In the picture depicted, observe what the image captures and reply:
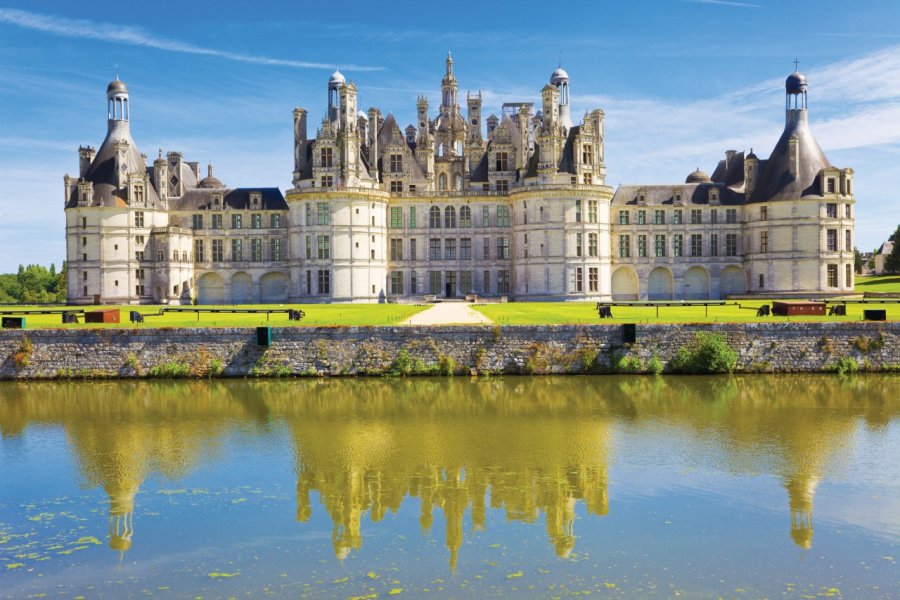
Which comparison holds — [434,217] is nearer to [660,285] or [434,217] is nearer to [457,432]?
[660,285]

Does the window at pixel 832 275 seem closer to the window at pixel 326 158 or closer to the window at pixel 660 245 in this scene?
the window at pixel 660 245

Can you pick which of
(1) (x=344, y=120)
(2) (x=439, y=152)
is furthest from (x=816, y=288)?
(1) (x=344, y=120)

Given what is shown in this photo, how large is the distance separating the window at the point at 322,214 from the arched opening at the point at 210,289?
1078 cm

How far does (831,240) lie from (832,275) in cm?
255

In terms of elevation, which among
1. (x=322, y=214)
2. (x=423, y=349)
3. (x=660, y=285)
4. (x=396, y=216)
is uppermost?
(x=396, y=216)

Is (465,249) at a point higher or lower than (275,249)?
lower

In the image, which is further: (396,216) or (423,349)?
(396,216)

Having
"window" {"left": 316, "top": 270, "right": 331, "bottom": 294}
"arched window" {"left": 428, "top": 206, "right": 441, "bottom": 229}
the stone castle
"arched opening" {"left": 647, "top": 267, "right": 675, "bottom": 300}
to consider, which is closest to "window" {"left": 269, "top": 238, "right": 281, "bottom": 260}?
the stone castle

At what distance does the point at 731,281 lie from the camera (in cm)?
6638

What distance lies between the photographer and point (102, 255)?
63.8 metres

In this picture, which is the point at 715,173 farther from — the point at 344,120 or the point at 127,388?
the point at 127,388

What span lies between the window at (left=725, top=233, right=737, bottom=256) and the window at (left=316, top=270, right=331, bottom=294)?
3024 cm

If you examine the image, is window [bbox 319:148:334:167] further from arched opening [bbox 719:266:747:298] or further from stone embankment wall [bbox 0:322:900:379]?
stone embankment wall [bbox 0:322:900:379]

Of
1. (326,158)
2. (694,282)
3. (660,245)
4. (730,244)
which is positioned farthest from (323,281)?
(730,244)
